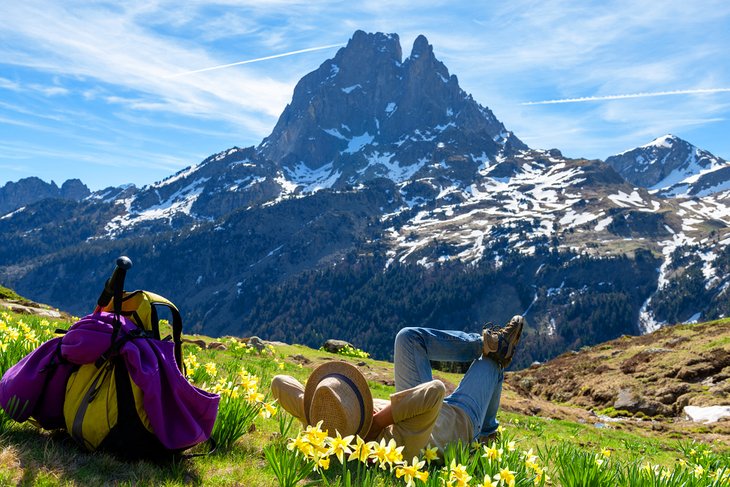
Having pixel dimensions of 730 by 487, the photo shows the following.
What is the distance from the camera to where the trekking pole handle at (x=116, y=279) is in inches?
202

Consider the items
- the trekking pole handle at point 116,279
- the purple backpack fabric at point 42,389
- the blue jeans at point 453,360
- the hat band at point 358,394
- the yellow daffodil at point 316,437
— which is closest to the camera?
the yellow daffodil at point 316,437

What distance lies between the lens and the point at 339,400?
217 inches

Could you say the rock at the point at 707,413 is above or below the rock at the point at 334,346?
below

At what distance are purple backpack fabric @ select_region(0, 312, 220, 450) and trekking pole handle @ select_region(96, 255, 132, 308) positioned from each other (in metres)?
0.17

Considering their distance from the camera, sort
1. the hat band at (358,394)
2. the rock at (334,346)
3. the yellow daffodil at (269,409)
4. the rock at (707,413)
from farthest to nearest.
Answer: the rock at (334,346), the rock at (707,413), the yellow daffodil at (269,409), the hat band at (358,394)

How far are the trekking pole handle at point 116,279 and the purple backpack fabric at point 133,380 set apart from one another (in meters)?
0.17

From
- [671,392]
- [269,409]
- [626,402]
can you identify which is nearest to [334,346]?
[626,402]

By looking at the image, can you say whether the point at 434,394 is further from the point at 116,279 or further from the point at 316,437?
the point at 116,279

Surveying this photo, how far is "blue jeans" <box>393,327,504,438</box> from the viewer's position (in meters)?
7.83

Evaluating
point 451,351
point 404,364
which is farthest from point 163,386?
point 451,351

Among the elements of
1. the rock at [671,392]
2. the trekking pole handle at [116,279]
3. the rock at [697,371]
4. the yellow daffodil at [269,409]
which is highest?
the trekking pole handle at [116,279]

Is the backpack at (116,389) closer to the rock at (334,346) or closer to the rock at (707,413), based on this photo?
the rock at (707,413)

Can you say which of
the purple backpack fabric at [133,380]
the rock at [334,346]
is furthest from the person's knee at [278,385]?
the rock at [334,346]

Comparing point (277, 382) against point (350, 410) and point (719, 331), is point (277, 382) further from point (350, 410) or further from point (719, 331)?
point (719, 331)
